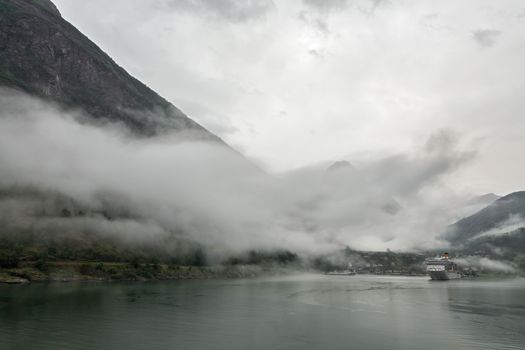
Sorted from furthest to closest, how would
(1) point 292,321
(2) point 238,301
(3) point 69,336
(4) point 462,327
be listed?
(2) point 238,301 < (1) point 292,321 < (4) point 462,327 < (3) point 69,336

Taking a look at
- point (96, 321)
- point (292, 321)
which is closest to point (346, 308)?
point (292, 321)

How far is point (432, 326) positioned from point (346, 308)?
152 feet

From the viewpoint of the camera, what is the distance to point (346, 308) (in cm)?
15475

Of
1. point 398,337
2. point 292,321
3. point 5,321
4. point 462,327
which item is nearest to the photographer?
point 398,337

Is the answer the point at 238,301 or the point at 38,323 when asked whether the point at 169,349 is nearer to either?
the point at 38,323

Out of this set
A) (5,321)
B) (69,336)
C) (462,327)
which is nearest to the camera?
(69,336)

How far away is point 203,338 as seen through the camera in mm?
90250

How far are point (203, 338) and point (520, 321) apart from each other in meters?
99.7

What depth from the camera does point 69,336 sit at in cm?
8700

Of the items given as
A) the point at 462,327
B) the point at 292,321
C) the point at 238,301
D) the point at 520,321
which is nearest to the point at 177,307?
the point at 238,301

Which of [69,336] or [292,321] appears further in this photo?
[292,321]

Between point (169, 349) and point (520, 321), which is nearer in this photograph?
point (169, 349)

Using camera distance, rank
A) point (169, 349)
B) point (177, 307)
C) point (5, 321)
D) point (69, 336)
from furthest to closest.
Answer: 1. point (177, 307)
2. point (5, 321)
3. point (69, 336)
4. point (169, 349)

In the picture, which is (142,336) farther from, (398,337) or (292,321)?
(398,337)
